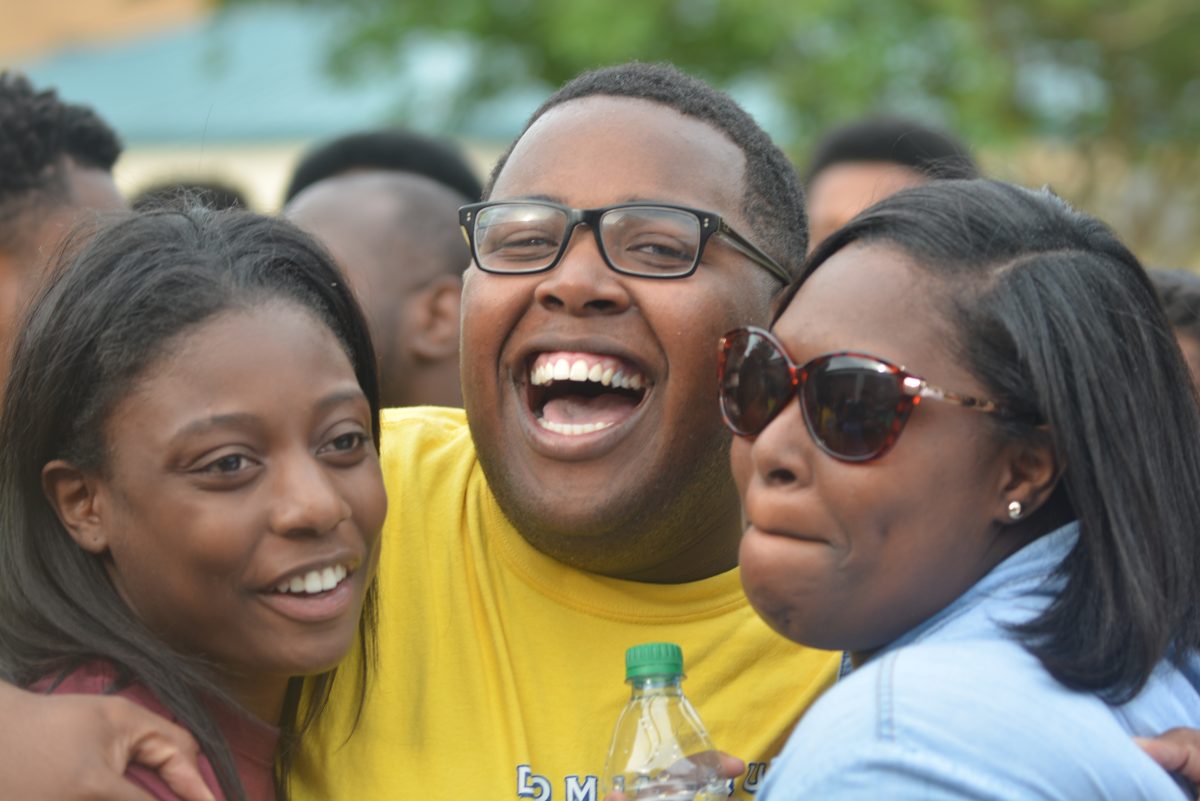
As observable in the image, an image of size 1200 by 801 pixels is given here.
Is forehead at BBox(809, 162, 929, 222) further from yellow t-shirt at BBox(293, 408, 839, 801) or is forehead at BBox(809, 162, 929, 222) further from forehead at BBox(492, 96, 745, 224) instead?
yellow t-shirt at BBox(293, 408, 839, 801)

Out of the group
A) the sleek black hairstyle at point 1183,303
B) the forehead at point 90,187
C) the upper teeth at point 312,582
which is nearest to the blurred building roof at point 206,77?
the forehead at point 90,187

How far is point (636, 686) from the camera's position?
302 cm

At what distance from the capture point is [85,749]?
269cm

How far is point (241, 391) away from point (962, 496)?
4.51 feet

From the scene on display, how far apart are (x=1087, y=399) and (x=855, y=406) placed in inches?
14.2

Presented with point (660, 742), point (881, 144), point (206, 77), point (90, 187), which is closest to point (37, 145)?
point (90, 187)

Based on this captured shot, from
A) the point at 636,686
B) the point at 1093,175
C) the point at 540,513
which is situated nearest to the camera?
the point at 636,686

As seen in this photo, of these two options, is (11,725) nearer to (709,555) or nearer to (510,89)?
(709,555)

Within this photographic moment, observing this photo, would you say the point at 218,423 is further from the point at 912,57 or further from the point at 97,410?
the point at 912,57

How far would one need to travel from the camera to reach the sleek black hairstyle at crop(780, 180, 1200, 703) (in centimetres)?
243

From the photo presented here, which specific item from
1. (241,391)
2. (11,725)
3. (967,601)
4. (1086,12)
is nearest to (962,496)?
(967,601)

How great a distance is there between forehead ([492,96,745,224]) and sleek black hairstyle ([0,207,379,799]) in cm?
64

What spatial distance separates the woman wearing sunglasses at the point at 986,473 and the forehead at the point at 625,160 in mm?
916

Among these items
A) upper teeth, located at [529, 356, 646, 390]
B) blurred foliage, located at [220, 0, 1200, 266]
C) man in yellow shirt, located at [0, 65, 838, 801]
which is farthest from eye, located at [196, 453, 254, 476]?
blurred foliage, located at [220, 0, 1200, 266]
